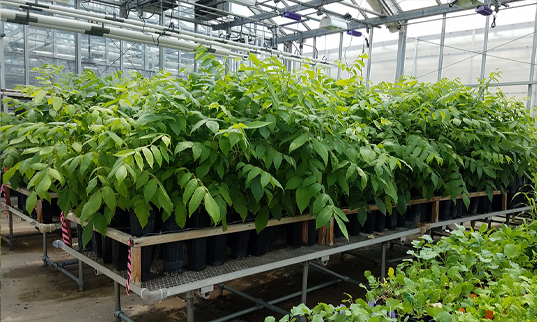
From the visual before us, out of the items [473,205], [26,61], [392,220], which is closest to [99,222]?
[392,220]

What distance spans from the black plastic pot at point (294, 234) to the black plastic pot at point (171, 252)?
30.8 inches

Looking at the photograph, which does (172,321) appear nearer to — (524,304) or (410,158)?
(410,158)

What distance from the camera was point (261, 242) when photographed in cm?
245

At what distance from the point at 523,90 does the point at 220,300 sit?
6559 mm

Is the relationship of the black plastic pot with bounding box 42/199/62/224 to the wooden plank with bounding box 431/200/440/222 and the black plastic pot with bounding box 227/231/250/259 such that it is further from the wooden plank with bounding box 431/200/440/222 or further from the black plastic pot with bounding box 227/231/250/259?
the wooden plank with bounding box 431/200/440/222

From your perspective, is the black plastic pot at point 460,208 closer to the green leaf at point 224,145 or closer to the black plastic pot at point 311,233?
the black plastic pot at point 311,233

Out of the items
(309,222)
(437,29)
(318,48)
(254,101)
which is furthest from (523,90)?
(254,101)

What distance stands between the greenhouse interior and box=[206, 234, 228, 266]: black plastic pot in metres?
0.01

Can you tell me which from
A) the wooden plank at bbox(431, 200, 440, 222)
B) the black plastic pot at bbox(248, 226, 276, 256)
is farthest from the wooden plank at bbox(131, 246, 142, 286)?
the wooden plank at bbox(431, 200, 440, 222)

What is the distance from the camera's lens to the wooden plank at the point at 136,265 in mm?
Answer: 1930

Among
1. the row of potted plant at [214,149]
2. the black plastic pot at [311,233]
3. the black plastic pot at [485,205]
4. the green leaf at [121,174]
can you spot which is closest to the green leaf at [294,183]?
the row of potted plant at [214,149]

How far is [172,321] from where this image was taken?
2.90 meters

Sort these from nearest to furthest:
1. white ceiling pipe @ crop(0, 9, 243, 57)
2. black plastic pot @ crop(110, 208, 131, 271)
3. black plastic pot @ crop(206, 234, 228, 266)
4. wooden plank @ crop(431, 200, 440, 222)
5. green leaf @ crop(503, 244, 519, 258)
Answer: green leaf @ crop(503, 244, 519, 258), black plastic pot @ crop(110, 208, 131, 271), black plastic pot @ crop(206, 234, 228, 266), wooden plank @ crop(431, 200, 440, 222), white ceiling pipe @ crop(0, 9, 243, 57)

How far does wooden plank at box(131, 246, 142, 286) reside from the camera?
1.93 m
